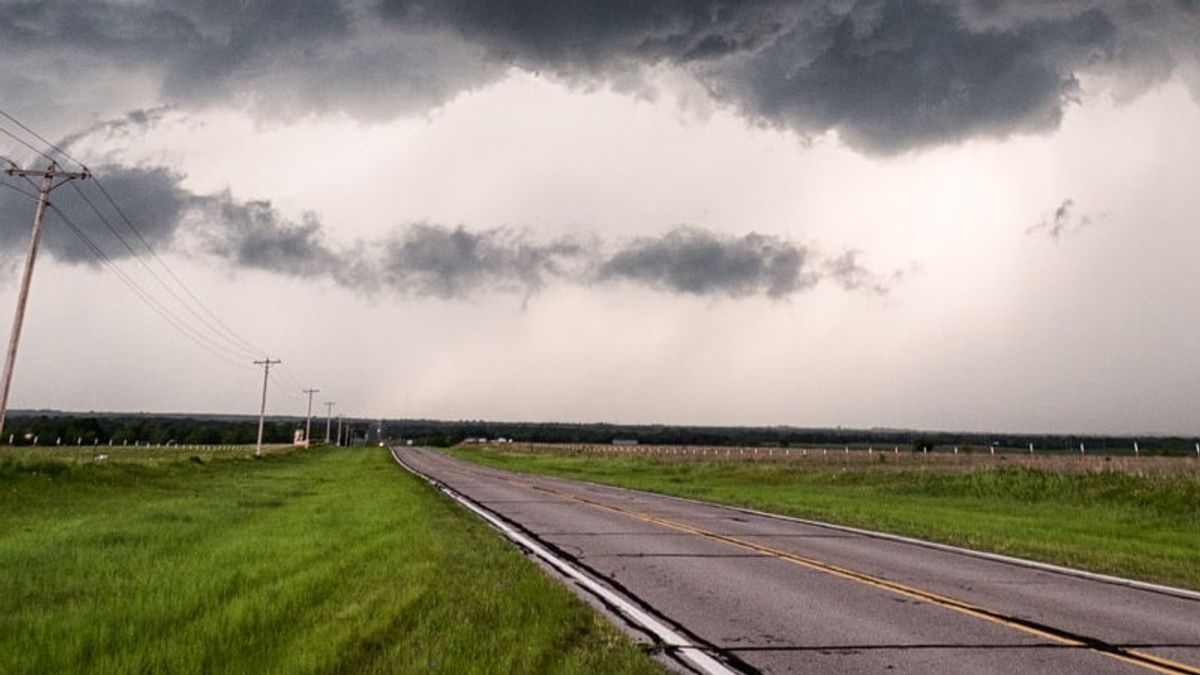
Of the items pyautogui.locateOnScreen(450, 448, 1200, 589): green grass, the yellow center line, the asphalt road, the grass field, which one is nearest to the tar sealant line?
the asphalt road

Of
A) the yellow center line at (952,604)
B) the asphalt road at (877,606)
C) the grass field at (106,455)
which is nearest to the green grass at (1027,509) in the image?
the asphalt road at (877,606)

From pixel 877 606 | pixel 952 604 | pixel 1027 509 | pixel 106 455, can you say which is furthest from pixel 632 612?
pixel 106 455

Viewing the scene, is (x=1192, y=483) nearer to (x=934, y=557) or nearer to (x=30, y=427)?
(x=934, y=557)

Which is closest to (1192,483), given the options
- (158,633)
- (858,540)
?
(858,540)

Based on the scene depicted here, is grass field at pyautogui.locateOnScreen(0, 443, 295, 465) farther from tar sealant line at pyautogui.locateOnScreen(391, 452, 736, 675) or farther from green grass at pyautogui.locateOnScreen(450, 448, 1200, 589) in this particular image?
green grass at pyautogui.locateOnScreen(450, 448, 1200, 589)

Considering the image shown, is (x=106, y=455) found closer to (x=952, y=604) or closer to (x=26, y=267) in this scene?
(x=26, y=267)

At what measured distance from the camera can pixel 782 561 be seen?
41.6ft

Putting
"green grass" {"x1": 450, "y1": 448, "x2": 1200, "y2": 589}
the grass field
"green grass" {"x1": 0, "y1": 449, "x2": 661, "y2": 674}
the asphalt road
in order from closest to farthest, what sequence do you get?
"green grass" {"x1": 0, "y1": 449, "x2": 661, "y2": 674} → the asphalt road → "green grass" {"x1": 450, "y1": 448, "x2": 1200, "y2": 589} → the grass field

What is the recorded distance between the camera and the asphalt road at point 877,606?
22.9ft

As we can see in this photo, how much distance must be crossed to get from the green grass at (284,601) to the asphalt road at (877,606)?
1.41 meters

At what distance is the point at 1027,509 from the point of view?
25547 mm

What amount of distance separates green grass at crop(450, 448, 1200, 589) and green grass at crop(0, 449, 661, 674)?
9.59 metres

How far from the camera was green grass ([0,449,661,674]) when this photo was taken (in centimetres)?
653

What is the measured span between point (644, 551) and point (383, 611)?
21.1 feet
